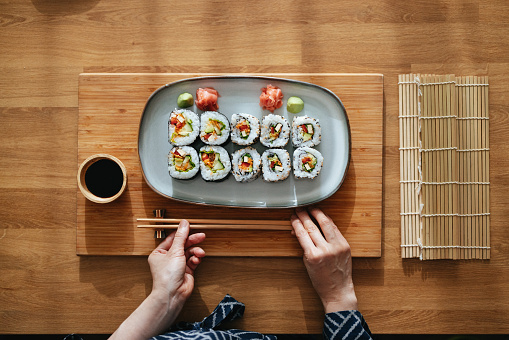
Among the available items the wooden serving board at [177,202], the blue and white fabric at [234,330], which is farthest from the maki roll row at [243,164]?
the blue and white fabric at [234,330]

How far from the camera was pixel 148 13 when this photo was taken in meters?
1.90

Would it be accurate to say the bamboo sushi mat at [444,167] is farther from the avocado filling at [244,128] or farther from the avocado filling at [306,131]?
A: the avocado filling at [244,128]

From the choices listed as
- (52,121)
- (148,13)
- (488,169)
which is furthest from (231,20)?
(488,169)

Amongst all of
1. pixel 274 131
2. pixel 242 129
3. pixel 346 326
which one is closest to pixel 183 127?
pixel 242 129

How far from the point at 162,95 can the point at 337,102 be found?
84 cm

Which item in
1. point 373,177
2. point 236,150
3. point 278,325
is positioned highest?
point 236,150

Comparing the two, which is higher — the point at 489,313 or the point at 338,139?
the point at 338,139

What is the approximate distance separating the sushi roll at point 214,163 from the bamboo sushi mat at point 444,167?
2.85ft

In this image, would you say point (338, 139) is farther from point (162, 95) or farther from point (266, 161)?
point (162, 95)

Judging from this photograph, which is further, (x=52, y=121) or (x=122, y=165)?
(x=52, y=121)

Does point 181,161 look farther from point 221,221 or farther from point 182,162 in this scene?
point 221,221

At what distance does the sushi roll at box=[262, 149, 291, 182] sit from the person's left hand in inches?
16.9

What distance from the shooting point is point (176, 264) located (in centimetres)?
175

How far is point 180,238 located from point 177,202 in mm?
184
